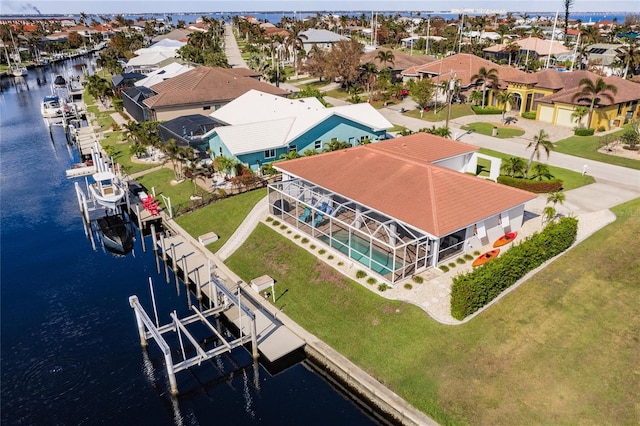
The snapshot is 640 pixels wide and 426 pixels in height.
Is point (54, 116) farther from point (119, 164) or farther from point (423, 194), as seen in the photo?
point (423, 194)

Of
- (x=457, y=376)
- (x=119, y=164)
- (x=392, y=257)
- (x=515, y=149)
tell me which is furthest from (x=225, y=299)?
(x=515, y=149)

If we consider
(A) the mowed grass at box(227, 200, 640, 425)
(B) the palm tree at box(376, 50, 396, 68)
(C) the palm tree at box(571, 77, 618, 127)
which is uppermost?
(B) the palm tree at box(376, 50, 396, 68)

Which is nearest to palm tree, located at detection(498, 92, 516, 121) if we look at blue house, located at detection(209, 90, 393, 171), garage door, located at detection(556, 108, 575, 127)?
garage door, located at detection(556, 108, 575, 127)

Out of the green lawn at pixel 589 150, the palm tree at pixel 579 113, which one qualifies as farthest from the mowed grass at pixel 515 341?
the palm tree at pixel 579 113

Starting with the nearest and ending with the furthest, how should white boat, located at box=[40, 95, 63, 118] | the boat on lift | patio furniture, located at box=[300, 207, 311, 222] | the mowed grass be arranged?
the mowed grass
patio furniture, located at box=[300, 207, 311, 222]
the boat on lift
white boat, located at box=[40, 95, 63, 118]

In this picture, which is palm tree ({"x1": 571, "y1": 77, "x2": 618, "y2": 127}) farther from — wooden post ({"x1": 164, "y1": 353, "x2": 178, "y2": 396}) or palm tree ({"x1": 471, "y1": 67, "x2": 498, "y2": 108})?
wooden post ({"x1": 164, "y1": 353, "x2": 178, "y2": 396})

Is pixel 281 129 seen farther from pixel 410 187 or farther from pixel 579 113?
pixel 579 113
